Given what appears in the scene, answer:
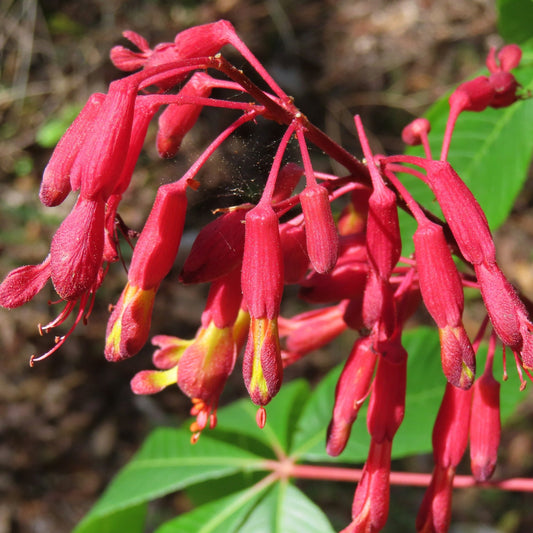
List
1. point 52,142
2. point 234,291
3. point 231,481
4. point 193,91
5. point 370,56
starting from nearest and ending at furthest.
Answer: point 193,91
point 234,291
point 231,481
point 52,142
point 370,56

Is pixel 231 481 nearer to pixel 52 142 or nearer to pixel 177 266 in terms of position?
pixel 177 266

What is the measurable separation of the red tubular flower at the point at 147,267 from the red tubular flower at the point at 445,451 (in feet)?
2.46

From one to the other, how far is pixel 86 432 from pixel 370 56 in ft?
13.2

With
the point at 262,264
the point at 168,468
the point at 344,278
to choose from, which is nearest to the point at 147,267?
the point at 262,264

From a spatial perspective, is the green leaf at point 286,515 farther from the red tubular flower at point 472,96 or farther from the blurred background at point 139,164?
the blurred background at point 139,164

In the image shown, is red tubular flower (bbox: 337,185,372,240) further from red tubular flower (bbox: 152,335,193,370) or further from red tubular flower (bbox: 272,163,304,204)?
red tubular flower (bbox: 152,335,193,370)

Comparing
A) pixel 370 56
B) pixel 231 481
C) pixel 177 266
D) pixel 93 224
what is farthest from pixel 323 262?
pixel 370 56

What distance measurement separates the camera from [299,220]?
1464 millimetres

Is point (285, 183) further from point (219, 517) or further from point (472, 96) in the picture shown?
point (219, 517)

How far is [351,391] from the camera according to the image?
1.53 meters

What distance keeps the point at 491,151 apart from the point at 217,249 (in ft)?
3.34

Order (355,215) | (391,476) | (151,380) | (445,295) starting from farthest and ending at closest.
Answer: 1. (391,476)
2. (355,215)
3. (151,380)
4. (445,295)

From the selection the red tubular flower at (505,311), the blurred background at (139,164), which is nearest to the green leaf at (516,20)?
the red tubular flower at (505,311)

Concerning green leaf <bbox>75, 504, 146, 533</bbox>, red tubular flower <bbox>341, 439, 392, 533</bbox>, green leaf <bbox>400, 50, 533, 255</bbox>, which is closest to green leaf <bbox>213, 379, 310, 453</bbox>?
green leaf <bbox>75, 504, 146, 533</bbox>
